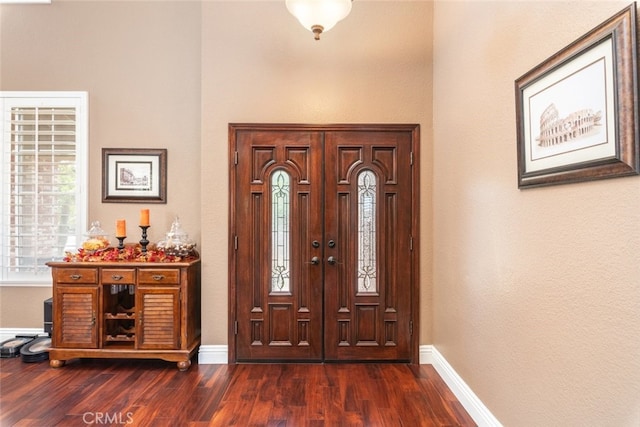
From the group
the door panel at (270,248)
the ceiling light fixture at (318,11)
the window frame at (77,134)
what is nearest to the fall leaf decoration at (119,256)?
the window frame at (77,134)

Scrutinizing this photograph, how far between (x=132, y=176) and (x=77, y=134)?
765 millimetres

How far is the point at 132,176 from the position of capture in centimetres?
385

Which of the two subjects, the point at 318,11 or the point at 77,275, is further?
the point at 77,275

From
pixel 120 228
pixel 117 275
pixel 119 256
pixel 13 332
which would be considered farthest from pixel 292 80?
pixel 13 332

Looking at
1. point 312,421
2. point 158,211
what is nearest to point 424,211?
point 312,421

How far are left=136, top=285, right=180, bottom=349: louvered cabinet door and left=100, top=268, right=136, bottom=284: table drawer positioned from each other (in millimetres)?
142

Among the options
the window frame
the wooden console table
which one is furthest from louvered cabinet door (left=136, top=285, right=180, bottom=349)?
the window frame

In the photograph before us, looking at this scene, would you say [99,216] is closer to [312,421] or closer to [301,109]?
Result: [301,109]

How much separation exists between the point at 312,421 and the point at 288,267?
1.39 metres

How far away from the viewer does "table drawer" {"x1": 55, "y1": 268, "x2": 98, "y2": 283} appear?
3279 mm

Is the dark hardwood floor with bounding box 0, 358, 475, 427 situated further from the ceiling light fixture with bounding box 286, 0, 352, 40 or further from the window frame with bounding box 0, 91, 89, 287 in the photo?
the ceiling light fixture with bounding box 286, 0, 352, 40

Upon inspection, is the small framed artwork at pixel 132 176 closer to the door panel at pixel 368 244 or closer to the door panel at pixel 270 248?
the door panel at pixel 270 248

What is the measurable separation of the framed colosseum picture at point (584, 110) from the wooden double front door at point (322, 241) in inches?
64.5

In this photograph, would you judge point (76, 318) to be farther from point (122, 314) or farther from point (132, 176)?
point (132, 176)
